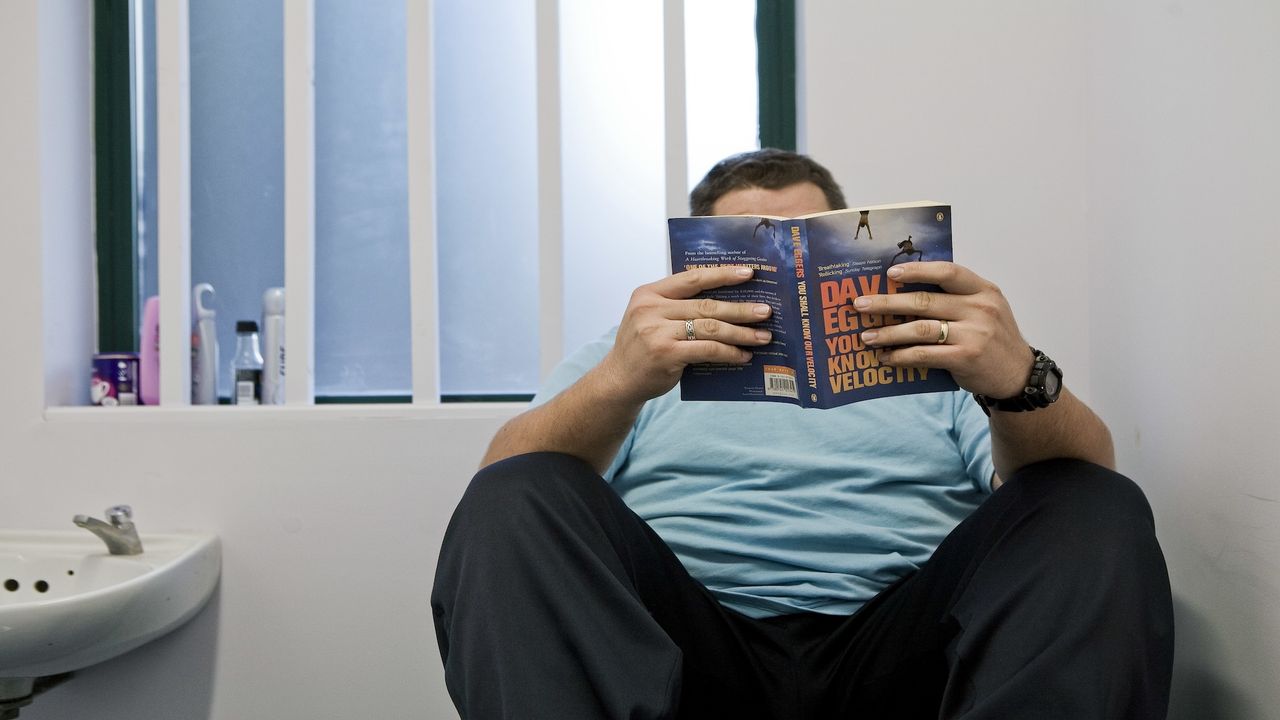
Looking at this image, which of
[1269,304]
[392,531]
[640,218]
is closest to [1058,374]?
[1269,304]

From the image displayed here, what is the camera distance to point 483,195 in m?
1.68

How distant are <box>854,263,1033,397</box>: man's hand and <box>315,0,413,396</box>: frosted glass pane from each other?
108 cm

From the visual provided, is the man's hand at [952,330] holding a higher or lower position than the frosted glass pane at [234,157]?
lower

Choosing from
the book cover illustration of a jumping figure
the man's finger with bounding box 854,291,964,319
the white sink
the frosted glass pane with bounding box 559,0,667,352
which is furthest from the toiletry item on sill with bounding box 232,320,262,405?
the man's finger with bounding box 854,291,964,319

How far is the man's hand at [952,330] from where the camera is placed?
0.83m

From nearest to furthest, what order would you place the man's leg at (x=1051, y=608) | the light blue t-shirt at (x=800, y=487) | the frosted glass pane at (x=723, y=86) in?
the man's leg at (x=1051, y=608) < the light blue t-shirt at (x=800, y=487) < the frosted glass pane at (x=723, y=86)

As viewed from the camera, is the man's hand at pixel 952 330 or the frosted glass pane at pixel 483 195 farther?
the frosted glass pane at pixel 483 195

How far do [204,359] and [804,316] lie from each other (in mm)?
1148

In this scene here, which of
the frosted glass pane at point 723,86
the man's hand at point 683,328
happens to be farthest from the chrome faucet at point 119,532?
the frosted glass pane at point 723,86

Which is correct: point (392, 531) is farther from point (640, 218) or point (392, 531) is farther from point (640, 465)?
point (640, 218)

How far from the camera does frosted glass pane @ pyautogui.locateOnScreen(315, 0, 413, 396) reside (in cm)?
168

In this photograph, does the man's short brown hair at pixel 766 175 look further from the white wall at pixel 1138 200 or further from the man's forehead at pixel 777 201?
the white wall at pixel 1138 200

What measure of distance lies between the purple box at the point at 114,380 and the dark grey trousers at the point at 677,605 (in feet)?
3.38

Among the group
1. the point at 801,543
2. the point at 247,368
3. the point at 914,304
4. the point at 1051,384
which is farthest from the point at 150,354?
the point at 1051,384
